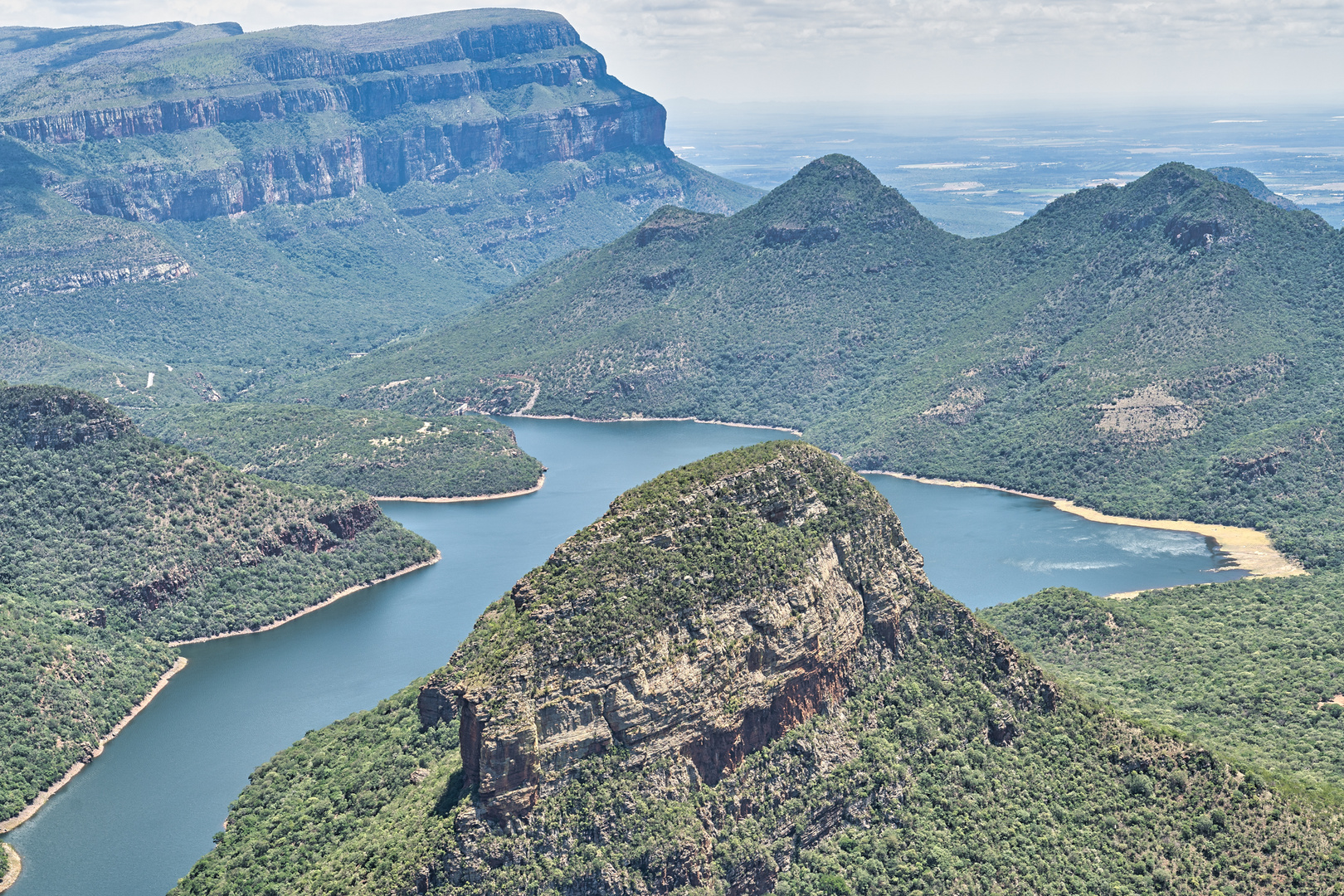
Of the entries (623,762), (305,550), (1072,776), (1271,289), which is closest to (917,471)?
(1271,289)

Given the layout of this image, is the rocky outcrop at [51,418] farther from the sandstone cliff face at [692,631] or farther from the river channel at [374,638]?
the sandstone cliff face at [692,631]

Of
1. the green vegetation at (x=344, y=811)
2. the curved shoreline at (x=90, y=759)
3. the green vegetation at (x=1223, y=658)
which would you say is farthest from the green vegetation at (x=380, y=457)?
the green vegetation at (x=344, y=811)

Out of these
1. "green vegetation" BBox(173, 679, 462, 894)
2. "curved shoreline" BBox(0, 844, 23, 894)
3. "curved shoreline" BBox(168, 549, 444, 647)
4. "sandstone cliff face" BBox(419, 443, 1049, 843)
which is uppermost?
"sandstone cliff face" BBox(419, 443, 1049, 843)

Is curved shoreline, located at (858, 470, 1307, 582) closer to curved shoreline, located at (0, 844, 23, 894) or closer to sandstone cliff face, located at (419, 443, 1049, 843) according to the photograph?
sandstone cliff face, located at (419, 443, 1049, 843)

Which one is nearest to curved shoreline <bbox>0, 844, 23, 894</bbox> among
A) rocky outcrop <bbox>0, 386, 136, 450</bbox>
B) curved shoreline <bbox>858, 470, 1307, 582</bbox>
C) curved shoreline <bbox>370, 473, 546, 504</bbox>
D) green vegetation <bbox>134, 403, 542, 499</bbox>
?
rocky outcrop <bbox>0, 386, 136, 450</bbox>

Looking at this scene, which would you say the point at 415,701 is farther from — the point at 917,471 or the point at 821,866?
the point at 917,471

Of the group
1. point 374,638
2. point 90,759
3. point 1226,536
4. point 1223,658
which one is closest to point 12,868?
point 90,759

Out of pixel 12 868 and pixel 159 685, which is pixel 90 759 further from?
pixel 12 868
